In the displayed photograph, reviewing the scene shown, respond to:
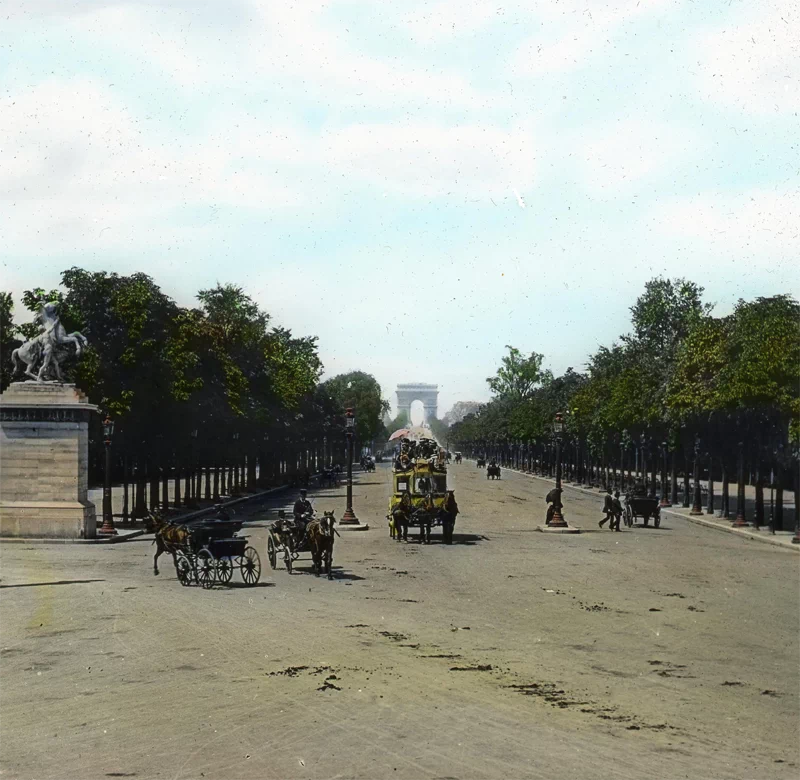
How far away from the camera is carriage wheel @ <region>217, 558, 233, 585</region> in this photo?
23578 mm

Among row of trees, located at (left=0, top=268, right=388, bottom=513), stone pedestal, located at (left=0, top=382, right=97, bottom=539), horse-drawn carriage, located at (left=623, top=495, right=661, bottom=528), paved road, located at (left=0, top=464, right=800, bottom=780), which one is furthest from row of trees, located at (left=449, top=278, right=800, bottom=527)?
stone pedestal, located at (left=0, top=382, right=97, bottom=539)

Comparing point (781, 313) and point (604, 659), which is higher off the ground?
point (781, 313)

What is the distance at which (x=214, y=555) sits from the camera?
23.3 m

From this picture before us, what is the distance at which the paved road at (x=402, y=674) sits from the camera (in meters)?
10.7

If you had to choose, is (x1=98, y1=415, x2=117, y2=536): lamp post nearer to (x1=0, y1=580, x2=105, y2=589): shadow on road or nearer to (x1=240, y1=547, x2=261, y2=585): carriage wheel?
(x1=0, y1=580, x2=105, y2=589): shadow on road

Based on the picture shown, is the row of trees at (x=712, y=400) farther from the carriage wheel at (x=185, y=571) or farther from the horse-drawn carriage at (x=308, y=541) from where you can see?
the carriage wheel at (x=185, y=571)

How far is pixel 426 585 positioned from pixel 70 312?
25163 millimetres

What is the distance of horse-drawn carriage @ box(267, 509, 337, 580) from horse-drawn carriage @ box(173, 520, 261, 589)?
1.75 metres

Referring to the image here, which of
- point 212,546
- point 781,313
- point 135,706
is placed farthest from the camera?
point 781,313

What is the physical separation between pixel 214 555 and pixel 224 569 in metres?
0.40

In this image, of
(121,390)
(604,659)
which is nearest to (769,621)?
(604,659)

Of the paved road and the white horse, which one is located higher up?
the white horse

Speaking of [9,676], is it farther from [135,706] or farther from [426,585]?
[426,585]

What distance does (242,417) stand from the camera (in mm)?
62281
